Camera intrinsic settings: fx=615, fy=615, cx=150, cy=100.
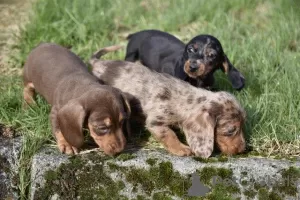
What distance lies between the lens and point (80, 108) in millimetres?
4902

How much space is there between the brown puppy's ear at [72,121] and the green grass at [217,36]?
1.59 ft

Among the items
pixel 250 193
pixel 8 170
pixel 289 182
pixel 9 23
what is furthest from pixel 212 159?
pixel 9 23

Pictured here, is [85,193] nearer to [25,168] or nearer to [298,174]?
[25,168]

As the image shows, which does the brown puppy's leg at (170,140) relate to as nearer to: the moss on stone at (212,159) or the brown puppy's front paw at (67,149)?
the moss on stone at (212,159)

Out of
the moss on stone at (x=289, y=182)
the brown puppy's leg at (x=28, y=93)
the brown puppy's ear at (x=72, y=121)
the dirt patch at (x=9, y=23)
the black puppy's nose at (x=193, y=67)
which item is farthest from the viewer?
the dirt patch at (x=9, y=23)

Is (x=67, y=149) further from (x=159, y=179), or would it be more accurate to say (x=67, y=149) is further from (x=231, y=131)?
(x=231, y=131)

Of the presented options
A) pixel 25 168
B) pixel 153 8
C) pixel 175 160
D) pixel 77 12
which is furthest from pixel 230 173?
pixel 153 8

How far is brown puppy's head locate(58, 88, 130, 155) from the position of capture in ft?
16.1

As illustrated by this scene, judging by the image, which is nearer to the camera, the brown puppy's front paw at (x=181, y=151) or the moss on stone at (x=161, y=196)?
the moss on stone at (x=161, y=196)

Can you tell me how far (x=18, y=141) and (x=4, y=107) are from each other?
2.00ft

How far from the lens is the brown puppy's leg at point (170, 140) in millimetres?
5176

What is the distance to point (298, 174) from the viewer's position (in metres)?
5.01

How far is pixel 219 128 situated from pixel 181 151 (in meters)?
0.38

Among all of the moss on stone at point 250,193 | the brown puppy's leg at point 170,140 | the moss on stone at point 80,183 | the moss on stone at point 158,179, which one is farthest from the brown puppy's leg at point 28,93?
the moss on stone at point 250,193
